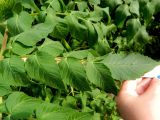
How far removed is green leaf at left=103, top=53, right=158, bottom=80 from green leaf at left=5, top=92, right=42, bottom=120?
0.22 m

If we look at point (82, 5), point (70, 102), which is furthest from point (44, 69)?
point (70, 102)

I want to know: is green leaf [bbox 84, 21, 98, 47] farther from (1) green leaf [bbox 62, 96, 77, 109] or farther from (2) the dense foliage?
(1) green leaf [bbox 62, 96, 77, 109]

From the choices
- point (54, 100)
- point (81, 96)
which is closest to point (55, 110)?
point (54, 100)

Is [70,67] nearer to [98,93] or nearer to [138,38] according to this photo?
[138,38]

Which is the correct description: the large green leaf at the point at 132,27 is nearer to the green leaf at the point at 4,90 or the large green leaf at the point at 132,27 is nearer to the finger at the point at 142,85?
the finger at the point at 142,85

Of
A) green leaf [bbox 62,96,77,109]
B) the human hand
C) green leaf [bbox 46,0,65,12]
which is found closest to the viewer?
the human hand

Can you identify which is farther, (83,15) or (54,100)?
(54,100)

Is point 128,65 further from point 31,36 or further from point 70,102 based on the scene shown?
point 70,102

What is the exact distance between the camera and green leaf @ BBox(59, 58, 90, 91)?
1053mm

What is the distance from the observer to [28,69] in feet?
3.47

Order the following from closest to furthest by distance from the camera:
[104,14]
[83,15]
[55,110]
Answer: [55,110] < [83,15] < [104,14]

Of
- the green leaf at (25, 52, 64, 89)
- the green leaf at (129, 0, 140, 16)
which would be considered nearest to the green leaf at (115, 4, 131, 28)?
the green leaf at (129, 0, 140, 16)

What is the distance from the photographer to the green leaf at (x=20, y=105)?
104 centimetres

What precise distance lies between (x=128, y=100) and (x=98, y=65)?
129 millimetres
